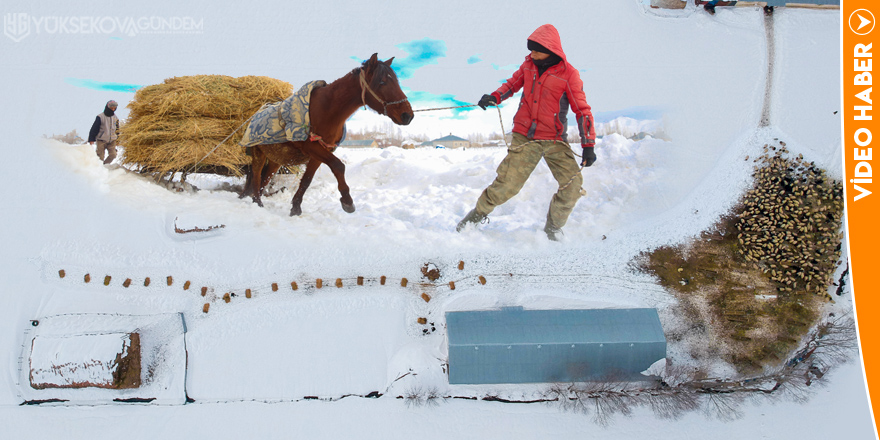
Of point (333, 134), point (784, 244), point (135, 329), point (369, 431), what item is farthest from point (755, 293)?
point (135, 329)

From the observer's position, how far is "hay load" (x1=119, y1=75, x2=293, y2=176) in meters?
5.13

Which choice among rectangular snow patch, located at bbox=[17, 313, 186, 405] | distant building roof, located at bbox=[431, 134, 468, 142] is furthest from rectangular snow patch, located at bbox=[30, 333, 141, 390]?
distant building roof, located at bbox=[431, 134, 468, 142]

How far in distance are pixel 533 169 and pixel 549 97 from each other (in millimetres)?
674

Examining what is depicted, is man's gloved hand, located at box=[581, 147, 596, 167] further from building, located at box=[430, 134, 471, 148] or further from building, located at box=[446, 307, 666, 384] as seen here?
building, located at box=[430, 134, 471, 148]

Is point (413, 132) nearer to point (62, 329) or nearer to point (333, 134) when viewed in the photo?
point (333, 134)

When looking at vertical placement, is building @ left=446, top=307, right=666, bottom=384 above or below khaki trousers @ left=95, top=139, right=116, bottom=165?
below

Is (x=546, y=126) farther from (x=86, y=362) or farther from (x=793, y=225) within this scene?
(x=86, y=362)

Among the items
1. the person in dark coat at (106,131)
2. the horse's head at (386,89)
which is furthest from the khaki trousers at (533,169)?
the person in dark coat at (106,131)

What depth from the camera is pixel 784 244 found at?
14.8ft

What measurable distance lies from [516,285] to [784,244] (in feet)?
8.17

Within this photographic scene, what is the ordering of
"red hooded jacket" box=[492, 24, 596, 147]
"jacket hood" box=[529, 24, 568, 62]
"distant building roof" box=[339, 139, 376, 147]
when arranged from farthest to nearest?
"distant building roof" box=[339, 139, 376, 147] → "red hooded jacket" box=[492, 24, 596, 147] → "jacket hood" box=[529, 24, 568, 62]

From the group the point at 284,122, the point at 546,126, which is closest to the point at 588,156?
the point at 546,126

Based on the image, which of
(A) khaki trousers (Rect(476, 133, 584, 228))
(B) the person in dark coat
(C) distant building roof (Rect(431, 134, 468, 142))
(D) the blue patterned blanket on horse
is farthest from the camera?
(C) distant building roof (Rect(431, 134, 468, 142))

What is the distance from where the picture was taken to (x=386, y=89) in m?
4.07
